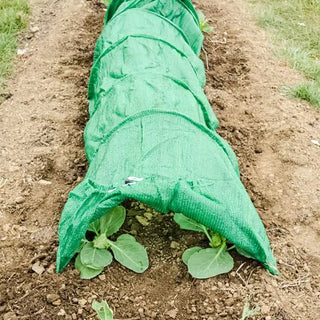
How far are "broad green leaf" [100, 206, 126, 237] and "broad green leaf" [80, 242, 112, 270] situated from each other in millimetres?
116

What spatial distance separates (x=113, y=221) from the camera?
8.80ft

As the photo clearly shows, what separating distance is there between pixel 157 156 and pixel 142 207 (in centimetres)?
58

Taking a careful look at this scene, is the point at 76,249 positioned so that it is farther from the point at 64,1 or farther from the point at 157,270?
the point at 64,1

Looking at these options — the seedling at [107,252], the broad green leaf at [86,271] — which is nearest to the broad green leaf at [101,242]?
the seedling at [107,252]

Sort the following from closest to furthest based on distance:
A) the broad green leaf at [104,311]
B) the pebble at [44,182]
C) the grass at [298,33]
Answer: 1. the broad green leaf at [104,311]
2. the pebble at [44,182]
3. the grass at [298,33]

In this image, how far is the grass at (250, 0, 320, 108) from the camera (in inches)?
166

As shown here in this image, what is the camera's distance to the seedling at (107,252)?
98.5 inches

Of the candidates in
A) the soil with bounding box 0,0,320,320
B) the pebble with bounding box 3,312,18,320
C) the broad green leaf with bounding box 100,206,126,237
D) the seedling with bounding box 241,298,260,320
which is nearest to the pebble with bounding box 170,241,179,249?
the soil with bounding box 0,0,320,320

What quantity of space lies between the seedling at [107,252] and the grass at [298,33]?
229 centimetres

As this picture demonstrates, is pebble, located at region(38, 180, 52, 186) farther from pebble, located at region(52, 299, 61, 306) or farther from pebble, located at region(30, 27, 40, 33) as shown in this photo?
pebble, located at region(30, 27, 40, 33)

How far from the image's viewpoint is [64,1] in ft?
18.1

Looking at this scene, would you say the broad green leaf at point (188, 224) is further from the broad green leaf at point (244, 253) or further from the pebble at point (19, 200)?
the pebble at point (19, 200)

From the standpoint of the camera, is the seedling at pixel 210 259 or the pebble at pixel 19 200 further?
the pebble at pixel 19 200

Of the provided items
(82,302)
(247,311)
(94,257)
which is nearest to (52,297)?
(82,302)
